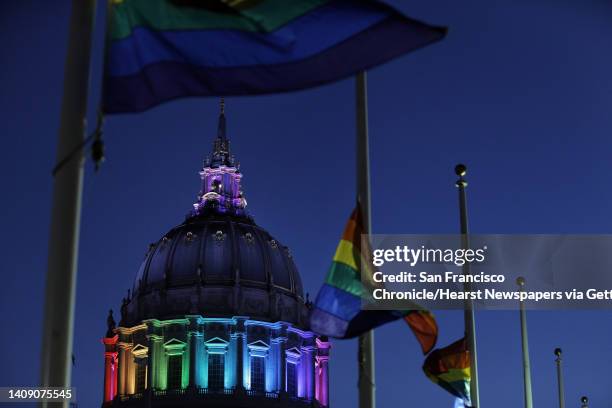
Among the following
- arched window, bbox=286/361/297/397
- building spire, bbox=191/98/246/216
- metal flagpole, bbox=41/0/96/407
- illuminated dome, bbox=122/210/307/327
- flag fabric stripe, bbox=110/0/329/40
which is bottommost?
metal flagpole, bbox=41/0/96/407

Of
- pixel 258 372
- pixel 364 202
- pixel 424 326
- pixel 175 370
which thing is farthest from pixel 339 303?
pixel 258 372

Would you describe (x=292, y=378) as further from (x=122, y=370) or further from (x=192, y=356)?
(x=122, y=370)

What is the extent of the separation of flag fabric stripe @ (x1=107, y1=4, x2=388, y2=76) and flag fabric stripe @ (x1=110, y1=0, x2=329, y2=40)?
7cm

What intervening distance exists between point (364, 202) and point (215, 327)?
9995cm

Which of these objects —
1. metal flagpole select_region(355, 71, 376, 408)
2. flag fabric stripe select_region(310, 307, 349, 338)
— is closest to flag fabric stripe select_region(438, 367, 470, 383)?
metal flagpole select_region(355, 71, 376, 408)

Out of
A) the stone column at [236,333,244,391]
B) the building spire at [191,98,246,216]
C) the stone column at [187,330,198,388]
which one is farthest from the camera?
the building spire at [191,98,246,216]

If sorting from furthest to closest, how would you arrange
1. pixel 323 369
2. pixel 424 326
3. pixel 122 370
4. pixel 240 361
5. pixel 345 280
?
1. pixel 323 369
2. pixel 122 370
3. pixel 240 361
4. pixel 424 326
5. pixel 345 280

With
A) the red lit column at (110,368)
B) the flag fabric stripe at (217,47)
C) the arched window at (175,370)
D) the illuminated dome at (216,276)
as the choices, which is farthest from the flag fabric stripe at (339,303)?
the red lit column at (110,368)

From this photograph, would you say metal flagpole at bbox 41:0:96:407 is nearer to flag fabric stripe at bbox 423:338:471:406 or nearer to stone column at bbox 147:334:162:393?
flag fabric stripe at bbox 423:338:471:406

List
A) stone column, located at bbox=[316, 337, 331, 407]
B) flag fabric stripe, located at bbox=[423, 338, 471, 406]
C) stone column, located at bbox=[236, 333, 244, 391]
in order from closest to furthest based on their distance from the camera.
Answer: flag fabric stripe, located at bbox=[423, 338, 471, 406], stone column, located at bbox=[236, 333, 244, 391], stone column, located at bbox=[316, 337, 331, 407]

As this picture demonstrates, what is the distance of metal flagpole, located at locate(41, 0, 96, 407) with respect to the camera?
14.0m

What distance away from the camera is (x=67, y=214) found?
47.1 ft

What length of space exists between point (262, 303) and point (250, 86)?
108998 mm

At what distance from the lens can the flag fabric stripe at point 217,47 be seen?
15164 mm
